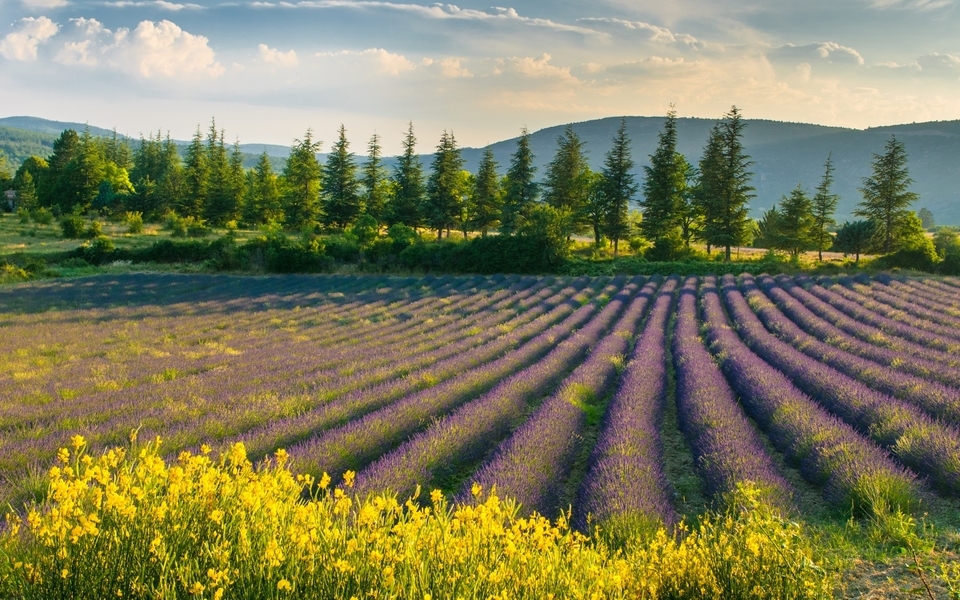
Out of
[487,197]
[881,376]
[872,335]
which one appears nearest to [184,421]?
[881,376]

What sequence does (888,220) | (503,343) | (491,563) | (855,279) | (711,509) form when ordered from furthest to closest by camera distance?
1. (888,220)
2. (855,279)
3. (503,343)
4. (711,509)
5. (491,563)

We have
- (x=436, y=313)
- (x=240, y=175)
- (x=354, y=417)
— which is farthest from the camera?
(x=240, y=175)

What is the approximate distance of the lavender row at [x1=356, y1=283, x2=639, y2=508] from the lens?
14.8 feet

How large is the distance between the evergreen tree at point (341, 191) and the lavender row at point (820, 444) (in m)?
41.3

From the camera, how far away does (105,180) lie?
184ft

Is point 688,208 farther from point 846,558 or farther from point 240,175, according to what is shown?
point 240,175

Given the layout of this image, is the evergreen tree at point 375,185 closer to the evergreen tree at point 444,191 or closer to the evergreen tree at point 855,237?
the evergreen tree at point 444,191

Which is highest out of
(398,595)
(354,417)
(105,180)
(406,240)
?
(105,180)

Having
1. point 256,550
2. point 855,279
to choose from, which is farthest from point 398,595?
point 855,279

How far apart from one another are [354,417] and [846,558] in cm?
503

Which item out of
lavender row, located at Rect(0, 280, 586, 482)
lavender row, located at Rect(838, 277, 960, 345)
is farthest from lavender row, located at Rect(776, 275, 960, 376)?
lavender row, located at Rect(0, 280, 586, 482)

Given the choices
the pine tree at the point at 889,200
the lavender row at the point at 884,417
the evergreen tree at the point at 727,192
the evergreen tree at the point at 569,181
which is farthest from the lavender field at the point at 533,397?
the evergreen tree at the point at 569,181

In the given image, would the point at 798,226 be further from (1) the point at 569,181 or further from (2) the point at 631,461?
(2) the point at 631,461

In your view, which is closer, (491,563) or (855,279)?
(491,563)
